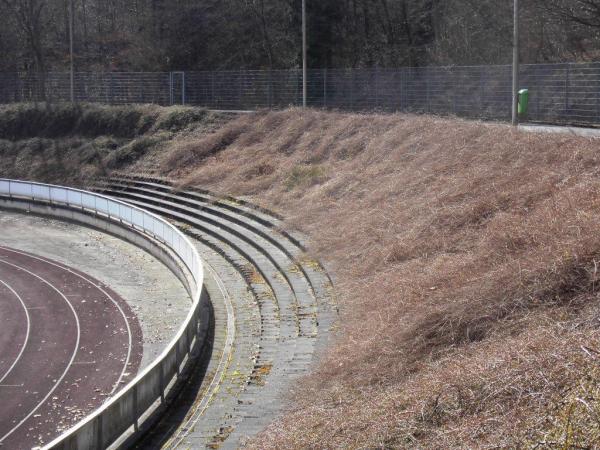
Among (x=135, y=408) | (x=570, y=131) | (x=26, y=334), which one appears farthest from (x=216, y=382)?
(x=570, y=131)

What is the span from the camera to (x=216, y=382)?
589 inches

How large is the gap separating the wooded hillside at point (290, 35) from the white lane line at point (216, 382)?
21.5m

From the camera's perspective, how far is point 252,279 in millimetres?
22172

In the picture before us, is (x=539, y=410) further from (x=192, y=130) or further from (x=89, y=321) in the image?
(x=192, y=130)

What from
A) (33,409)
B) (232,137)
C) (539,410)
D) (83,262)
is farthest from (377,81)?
(539,410)

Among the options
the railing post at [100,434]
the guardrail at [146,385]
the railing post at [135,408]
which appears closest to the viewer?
the guardrail at [146,385]

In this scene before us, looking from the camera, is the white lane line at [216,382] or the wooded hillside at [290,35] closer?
the white lane line at [216,382]

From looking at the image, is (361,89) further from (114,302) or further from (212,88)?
(114,302)

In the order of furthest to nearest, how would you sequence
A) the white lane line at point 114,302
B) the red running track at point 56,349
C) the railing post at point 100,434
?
the white lane line at point 114,302
the red running track at point 56,349
the railing post at point 100,434

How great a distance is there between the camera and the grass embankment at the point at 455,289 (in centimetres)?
849

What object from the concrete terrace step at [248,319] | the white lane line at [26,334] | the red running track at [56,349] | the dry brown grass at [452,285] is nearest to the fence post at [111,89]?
the concrete terrace step at [248,319]

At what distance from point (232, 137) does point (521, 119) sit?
50.2 feet

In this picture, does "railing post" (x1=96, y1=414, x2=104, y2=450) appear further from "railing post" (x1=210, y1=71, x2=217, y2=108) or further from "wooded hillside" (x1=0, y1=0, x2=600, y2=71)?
"railing post" (x1=210, y1=71, x2=217, y2=108)

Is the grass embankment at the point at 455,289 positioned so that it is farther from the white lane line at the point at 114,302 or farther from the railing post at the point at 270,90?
the railing post at the point at 270,90
